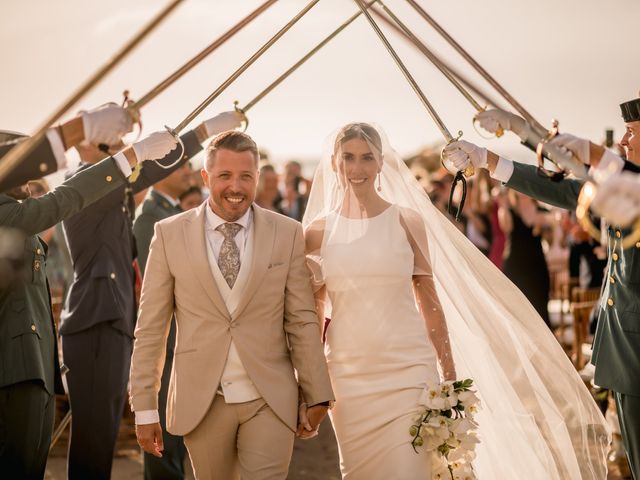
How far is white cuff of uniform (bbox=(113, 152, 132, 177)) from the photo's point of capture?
449cm

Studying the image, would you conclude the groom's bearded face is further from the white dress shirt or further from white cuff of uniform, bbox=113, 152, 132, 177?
white cuff of uniform, bbox=113, 152, 132, 177

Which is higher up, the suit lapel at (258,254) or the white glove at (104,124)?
the white glove at (104,124)

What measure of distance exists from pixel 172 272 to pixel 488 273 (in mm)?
2050

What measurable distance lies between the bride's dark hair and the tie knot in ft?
3.26

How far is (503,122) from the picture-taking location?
14.2 feet

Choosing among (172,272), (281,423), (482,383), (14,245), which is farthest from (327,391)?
(14,245)

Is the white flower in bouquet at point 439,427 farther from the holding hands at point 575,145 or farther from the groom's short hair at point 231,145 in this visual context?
the groom's short hair at point 231,145

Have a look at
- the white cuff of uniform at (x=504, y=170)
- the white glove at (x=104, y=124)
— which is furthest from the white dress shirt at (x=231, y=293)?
the white cuff of uniform at (x=504, y=170)

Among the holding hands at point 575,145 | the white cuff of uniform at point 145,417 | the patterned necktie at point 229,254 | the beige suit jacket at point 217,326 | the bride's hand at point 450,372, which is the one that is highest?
the holding hands at point 575,145

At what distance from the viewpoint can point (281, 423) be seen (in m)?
4.30

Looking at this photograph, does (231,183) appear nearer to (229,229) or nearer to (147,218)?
(229,229)

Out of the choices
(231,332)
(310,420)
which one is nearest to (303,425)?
(310,420)

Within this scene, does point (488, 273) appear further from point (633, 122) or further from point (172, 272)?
point (172, 272)

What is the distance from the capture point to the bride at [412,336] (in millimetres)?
4887
